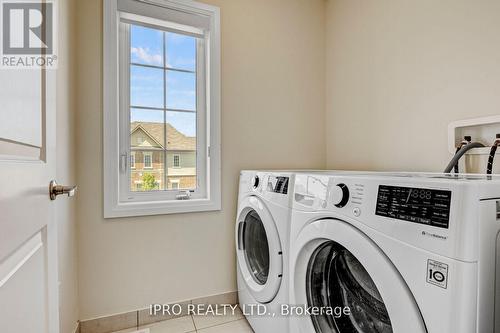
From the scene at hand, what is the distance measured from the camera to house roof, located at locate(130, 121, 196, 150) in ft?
5.66

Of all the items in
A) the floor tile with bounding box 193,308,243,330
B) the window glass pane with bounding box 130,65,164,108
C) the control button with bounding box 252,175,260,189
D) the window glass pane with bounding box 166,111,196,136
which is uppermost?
the window glass pane with bounding box 130,65,164,108

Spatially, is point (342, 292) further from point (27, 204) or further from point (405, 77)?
point (405, 77)

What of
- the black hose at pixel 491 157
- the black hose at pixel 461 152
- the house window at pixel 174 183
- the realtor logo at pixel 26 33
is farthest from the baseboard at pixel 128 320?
the black hose at pixel 491 157

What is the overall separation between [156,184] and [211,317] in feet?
3.09

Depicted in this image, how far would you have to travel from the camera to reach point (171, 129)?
5.93ft

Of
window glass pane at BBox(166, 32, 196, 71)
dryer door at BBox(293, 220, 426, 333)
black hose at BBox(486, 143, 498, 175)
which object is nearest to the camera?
dryer door at BBox(293, 220, 426, 333)

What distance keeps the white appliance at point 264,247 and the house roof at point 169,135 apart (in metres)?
0.45

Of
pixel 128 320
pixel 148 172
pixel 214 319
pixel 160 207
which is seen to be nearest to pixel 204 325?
pixel 214 319

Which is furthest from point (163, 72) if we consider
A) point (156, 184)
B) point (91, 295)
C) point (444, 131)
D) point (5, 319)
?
point (444, 131)

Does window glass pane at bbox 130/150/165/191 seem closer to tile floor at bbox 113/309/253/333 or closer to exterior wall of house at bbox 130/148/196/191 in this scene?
exterior wall of house at bbox 130/148/196/191

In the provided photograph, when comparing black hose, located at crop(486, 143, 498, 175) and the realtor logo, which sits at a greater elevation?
the realtor logo

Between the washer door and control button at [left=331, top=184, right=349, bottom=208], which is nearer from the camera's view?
control button at [left=331, top=184, right=349, bottom=208]

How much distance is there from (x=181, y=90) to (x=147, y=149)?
471 millimetres

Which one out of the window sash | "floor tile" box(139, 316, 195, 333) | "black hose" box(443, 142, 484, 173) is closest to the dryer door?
"black hose" box(443, 142, 484, 173)
